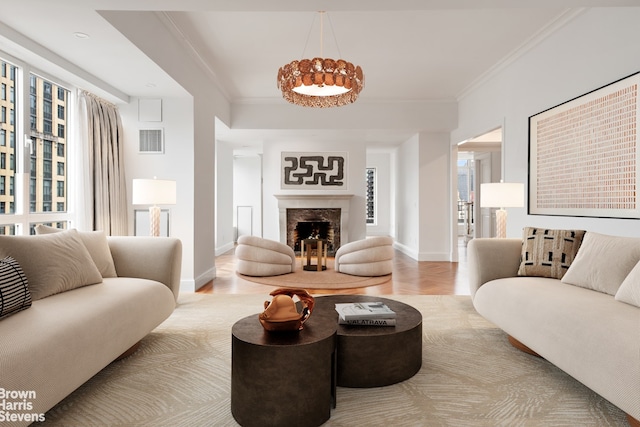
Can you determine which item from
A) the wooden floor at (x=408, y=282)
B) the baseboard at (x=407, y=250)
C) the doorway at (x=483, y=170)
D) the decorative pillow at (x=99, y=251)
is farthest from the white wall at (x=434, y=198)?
the decorative pillow at (x=99, y=251)

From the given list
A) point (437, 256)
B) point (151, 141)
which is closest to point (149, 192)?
point (151, 141)

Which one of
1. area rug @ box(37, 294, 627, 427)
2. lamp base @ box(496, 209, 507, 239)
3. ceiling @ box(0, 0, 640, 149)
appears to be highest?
ceiling @ box(0, 0, 640, 149)

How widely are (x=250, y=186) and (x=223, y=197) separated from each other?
1923 millimetres

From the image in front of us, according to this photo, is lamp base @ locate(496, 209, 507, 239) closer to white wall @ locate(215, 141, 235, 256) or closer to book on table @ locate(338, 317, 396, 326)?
book on table @ locate(338, 317, 396, 326)

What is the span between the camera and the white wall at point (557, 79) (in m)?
3.09

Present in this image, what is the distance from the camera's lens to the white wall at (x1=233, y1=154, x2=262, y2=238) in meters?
9.92

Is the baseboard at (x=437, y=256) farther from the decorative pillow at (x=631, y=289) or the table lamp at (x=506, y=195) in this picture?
the decorative pillow at (x=631, y=289)

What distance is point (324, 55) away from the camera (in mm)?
4656

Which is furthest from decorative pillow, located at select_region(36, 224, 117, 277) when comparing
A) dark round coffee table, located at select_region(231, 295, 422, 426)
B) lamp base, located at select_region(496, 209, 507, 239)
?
lamp base, located at select_region(496, 209, 507, 239)

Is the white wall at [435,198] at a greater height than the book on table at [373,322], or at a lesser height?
greater

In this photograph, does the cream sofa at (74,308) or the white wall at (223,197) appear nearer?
the cream sofa at (74,308)

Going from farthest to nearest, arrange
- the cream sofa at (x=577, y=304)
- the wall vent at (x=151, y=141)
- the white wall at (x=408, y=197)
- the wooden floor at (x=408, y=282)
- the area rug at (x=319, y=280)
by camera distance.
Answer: the white wall at (x=408, y=197) → the area rug at (x=319, y=280) → the wall vent at (x=151, y=141) → the wooden floor at (x=408, y=282) → the cream sofa at (x=577, y=304)

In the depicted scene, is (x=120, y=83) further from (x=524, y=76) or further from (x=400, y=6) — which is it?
(x=524, y=76)

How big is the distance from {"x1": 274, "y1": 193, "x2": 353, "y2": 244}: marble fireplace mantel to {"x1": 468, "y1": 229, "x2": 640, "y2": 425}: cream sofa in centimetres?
492
